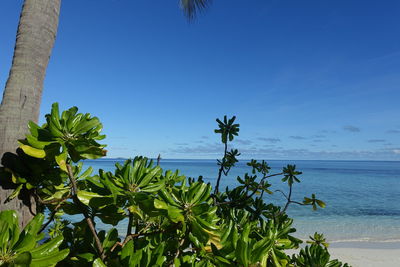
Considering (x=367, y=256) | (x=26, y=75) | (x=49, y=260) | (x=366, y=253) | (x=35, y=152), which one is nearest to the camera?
(x=49, y=260)

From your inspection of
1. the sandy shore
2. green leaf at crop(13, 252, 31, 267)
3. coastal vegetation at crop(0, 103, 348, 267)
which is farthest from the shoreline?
green leaf at crop(13, 252, 31, 267)

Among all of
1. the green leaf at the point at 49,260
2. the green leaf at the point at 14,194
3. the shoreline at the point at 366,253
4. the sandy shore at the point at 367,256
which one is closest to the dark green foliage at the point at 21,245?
the green leaf at the point at 49,260

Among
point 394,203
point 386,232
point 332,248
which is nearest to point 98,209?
point 332,248

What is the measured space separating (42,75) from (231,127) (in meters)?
2.38

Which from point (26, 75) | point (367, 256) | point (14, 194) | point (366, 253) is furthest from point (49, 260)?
point (366, 253)

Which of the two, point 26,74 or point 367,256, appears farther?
point 367,256

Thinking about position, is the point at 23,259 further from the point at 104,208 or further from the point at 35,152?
the point at 35,152

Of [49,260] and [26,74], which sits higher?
[26,74]

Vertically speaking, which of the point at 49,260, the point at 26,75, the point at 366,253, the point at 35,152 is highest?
the point at 26,75

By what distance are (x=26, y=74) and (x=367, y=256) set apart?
35.6 feet

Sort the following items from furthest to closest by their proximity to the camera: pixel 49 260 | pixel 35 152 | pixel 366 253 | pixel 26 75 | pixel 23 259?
pixel 366 253
pixel 26 75
pixel 35 152
pixel 49 260
pixel 23 259

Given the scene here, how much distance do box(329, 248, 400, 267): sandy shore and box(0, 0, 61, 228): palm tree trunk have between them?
931 centimetres

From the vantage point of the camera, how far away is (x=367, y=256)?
8469 millimetres

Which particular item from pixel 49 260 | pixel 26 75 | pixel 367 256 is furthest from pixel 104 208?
pixel 367 256
